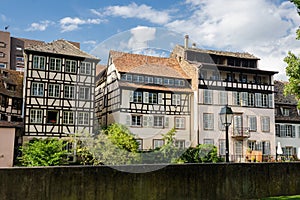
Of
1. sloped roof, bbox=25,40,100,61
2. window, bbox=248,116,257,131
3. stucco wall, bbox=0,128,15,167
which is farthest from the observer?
window, bbox=248,116,257,131

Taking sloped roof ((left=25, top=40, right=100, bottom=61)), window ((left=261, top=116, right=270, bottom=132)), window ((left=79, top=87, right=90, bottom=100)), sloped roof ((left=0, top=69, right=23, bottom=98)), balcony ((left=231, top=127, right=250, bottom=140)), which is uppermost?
sloped roof ((left=25, top=40, right=100, bottom=61))

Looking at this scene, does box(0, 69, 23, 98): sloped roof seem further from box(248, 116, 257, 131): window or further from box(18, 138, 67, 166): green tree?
box(248, 116, 257, 131): window

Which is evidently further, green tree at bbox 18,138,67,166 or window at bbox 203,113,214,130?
window at bbox 203,113,214,130

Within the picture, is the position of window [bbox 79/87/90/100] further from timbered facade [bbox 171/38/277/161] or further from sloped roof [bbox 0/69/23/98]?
sloped roof [bbox 0/69/23/98]

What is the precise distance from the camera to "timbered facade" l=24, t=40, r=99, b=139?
2458 centimetres

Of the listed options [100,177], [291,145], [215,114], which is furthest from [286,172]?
[291,145]

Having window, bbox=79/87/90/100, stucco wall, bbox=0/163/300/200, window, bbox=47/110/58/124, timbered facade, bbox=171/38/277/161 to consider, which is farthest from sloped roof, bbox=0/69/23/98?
stucco wall, bbox=0/163/300/200

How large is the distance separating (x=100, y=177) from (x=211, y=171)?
10.6ft

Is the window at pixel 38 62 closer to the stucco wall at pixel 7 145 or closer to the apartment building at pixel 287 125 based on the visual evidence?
the stucco wall at pixel 7 145

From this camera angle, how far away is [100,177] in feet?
25.5

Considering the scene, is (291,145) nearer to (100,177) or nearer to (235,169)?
(235,169)

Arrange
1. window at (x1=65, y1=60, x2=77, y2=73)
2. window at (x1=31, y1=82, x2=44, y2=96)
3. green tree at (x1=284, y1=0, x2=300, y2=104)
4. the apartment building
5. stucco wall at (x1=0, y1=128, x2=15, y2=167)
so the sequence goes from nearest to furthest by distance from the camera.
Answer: green tree at (x1=284, y1=0, x2=300, y2=104) → stucco wall at (x1=0, y1=128, x2=15, y2=167) → window at (x1=31, y1=82, x2=44, y2=96) → window at (x1=65, y1=60, x2=77, y2=73) → the apartment building

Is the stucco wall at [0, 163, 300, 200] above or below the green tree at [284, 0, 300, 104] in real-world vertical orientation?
below

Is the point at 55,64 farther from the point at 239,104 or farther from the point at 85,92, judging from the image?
the point at 239,104
